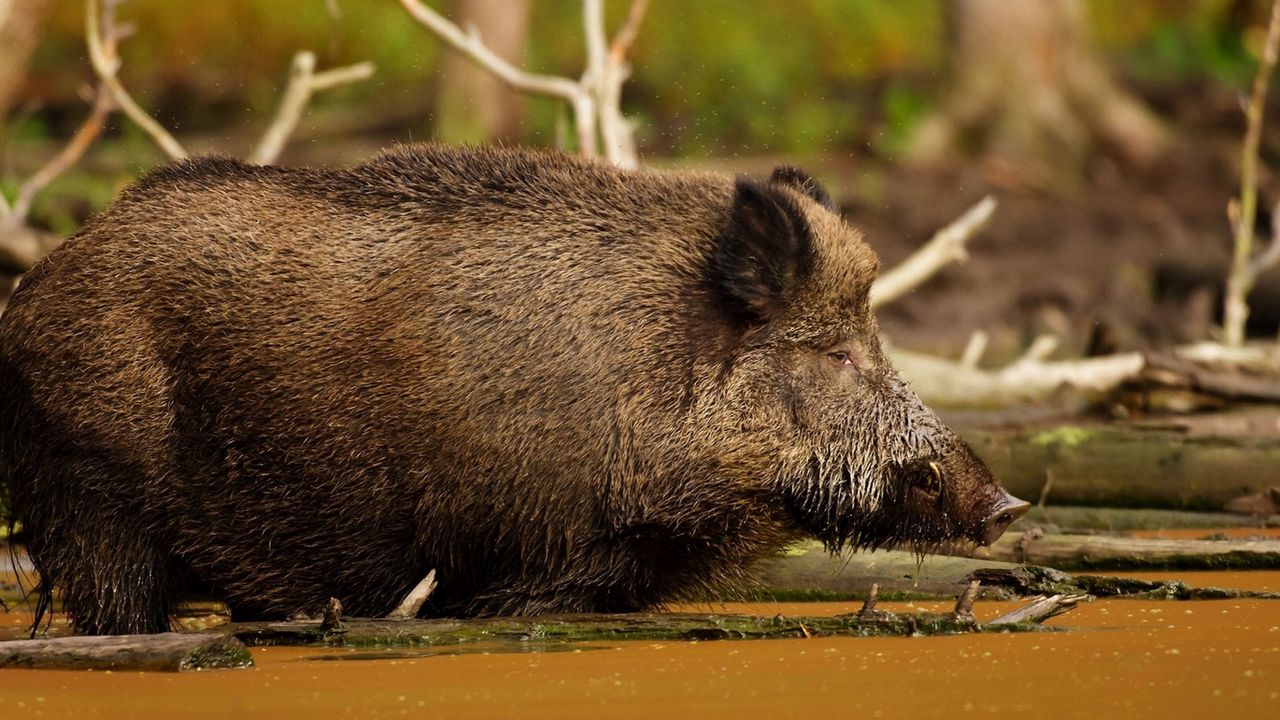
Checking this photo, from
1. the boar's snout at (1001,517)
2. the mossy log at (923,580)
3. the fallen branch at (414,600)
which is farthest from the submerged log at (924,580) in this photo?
the fallen branch at (414,600)

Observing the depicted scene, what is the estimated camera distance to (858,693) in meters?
4.31

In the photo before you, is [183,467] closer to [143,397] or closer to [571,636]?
[143,397]

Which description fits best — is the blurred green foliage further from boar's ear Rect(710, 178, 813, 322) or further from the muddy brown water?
the muddy brown water

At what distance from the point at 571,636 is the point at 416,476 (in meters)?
0.79

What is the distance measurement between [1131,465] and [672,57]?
776 inches

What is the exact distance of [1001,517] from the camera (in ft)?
19.4

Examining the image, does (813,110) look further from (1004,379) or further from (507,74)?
(1004,379)

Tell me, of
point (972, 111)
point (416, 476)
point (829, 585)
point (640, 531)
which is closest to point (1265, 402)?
point (829, 585)

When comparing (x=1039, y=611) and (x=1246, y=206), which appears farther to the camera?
(x=1246, y=206)

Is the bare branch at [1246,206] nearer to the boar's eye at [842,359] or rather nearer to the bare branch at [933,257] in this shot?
the bare branch at [933,257]

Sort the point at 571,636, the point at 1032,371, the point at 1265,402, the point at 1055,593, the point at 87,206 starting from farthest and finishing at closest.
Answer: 1. the point at 87,206
2. the point at 1032,371
3. the point at 1265,402
4. the point at 1055,593
5. the point at 571,636

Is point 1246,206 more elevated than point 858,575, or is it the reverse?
point 1246,206

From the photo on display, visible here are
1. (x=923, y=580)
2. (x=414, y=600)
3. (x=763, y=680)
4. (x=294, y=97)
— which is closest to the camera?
(x=763, y=680)

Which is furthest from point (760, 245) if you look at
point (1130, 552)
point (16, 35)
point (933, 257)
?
point (16, 35)
